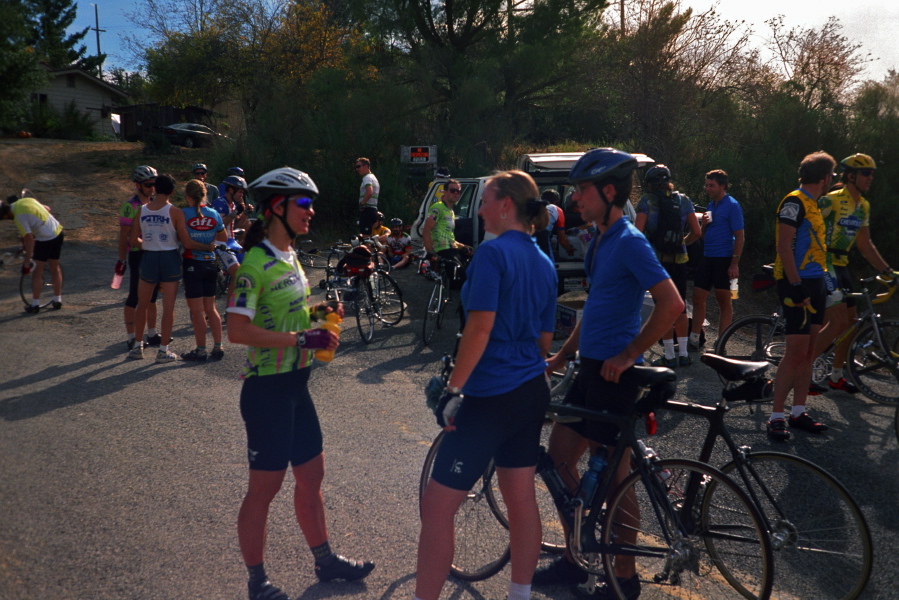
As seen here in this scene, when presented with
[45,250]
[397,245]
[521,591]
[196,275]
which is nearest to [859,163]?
[521,591]

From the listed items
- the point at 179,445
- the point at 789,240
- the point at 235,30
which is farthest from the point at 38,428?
the point at 235,30

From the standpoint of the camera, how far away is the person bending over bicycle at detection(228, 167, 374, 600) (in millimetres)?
2980

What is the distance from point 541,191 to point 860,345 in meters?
4.85

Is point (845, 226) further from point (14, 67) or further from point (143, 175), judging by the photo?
point (14, 67)

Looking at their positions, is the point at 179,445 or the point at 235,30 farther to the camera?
the point at 235,30

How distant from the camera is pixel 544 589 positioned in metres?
3.37

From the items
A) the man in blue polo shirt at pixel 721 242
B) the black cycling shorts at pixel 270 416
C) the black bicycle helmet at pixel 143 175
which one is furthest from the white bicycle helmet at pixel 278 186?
the man in blue polo shirt at pixel 721 242

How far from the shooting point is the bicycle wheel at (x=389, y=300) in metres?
9.45

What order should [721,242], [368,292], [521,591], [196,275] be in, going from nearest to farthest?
[521,591]
[196,275]
[721,242]
[368,292]

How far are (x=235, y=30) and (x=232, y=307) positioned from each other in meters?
30.1

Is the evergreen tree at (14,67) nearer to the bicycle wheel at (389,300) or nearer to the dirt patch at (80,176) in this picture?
the dirt patch at (80,176)

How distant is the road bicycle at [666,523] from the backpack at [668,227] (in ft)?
15.1

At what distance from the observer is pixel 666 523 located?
2965 millimetres

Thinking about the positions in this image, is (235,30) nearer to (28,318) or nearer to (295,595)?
(28,318)
